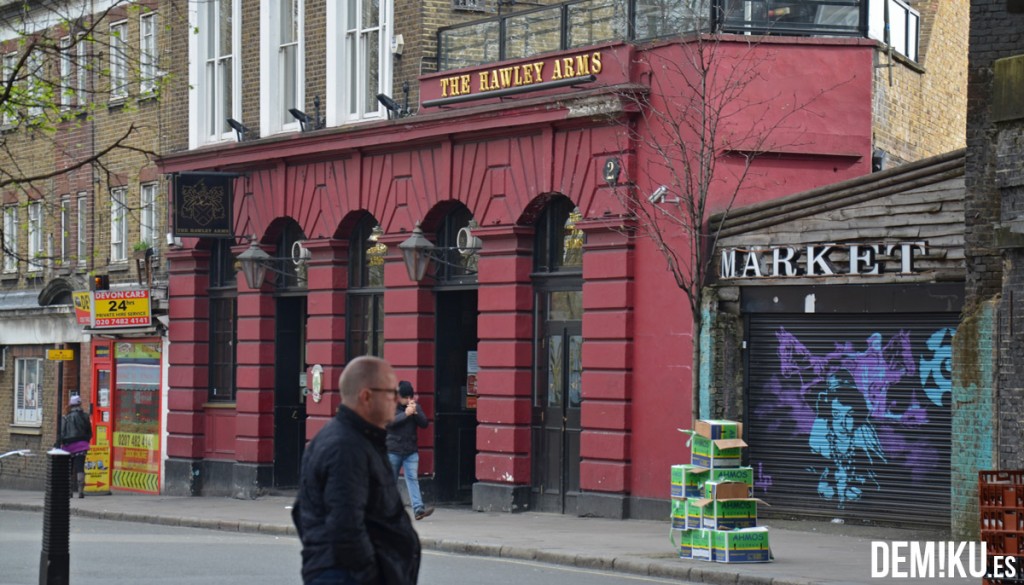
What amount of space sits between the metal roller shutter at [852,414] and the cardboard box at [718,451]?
142 inches

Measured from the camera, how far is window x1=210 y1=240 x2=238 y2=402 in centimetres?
3195

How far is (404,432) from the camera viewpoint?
23438 mm

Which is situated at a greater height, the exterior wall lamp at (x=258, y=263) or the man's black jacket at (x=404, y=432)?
the exterior wall lamp at (x=258, y=263)

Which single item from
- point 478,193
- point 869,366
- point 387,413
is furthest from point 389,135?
point 387,413

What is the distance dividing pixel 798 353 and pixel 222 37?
14.2 metres

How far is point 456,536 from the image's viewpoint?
21.6 meters

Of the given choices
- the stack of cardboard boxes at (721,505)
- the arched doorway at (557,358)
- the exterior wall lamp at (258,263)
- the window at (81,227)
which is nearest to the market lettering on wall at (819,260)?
the arched doorway at (557,358)

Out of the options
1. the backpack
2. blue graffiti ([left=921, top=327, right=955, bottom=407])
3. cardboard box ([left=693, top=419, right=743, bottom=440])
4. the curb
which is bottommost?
the curb

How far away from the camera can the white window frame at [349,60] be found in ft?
93.1

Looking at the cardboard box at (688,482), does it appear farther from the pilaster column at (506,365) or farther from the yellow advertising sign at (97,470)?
the yellow advertising sign at (97,470)

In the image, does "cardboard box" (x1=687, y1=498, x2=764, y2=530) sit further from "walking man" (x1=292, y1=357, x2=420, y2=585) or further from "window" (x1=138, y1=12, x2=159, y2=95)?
"window" (x1=138, y1=12, x2=159, y2=95)

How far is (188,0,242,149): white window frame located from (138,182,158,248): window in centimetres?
223

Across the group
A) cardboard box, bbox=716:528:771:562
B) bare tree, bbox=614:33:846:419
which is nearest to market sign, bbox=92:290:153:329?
bare tree, bbox=614:33:846:419

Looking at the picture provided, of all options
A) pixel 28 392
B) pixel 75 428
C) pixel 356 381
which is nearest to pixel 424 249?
pixel 75 428
